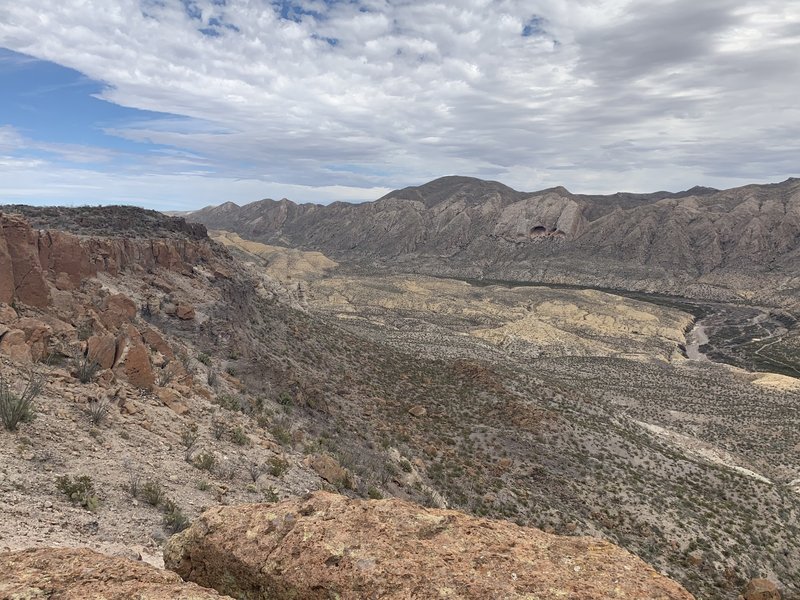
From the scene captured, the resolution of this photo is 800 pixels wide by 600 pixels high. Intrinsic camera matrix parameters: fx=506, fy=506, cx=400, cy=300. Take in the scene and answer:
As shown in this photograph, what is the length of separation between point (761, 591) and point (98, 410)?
19.1 m

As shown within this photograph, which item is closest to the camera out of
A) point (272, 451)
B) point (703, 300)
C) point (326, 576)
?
point (326, 576)

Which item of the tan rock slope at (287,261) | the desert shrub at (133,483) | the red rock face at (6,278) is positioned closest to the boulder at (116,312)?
the red rock face at (6,278)

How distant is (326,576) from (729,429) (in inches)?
1610

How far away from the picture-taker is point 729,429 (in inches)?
1449

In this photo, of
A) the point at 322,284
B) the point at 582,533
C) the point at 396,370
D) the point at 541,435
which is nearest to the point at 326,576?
the point at 582,533

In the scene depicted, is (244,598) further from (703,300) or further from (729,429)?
(703,300)

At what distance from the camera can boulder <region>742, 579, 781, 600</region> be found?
15273mm

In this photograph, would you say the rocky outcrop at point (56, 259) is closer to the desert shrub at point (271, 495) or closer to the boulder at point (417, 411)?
the desert shrub at point (271, 495)

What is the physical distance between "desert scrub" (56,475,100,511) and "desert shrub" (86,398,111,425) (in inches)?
86.8

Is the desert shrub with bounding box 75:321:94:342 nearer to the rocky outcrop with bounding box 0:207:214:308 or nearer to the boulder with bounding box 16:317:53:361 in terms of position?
the boulder with bounding box 16:317:53:361

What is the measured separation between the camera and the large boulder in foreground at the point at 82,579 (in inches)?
165

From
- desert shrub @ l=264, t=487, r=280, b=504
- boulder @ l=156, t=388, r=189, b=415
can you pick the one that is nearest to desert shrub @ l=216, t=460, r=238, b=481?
desert shrub @ l=264, t=487, r=280, b=504

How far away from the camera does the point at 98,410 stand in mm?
10734

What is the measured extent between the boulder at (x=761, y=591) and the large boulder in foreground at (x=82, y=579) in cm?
1767
